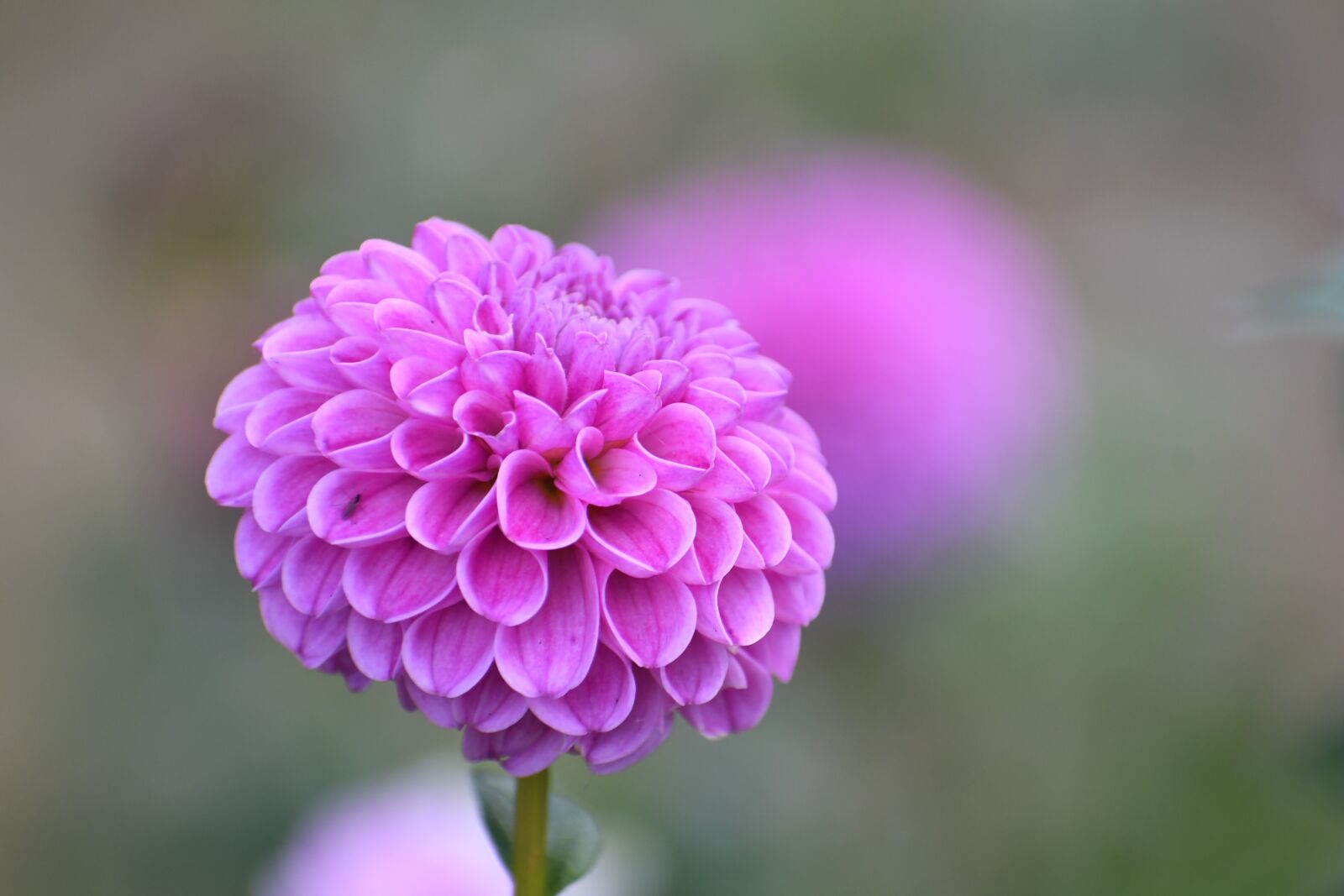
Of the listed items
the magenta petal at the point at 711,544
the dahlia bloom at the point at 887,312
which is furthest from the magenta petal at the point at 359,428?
the dahlia bloom at the point at 887,312

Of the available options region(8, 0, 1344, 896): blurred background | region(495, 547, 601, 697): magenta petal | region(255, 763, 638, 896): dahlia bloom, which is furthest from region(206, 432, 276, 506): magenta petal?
region(8, 0, 1344, 896): blurred background

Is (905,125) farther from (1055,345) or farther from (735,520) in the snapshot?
(735,520)

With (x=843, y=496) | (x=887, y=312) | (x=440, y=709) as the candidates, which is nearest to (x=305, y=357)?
(x=440, y=709)

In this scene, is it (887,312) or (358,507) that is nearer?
(358,507)

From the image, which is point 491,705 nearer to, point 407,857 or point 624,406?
point 624,406

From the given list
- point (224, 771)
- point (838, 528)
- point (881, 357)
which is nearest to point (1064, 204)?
point (881, 357)

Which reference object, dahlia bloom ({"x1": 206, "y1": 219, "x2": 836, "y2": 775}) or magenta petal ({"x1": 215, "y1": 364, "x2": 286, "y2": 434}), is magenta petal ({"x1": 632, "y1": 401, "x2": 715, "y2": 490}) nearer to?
dahlia bloom ({"x1": 206, "y1": 219, "x2": 836, "y2": 775})
